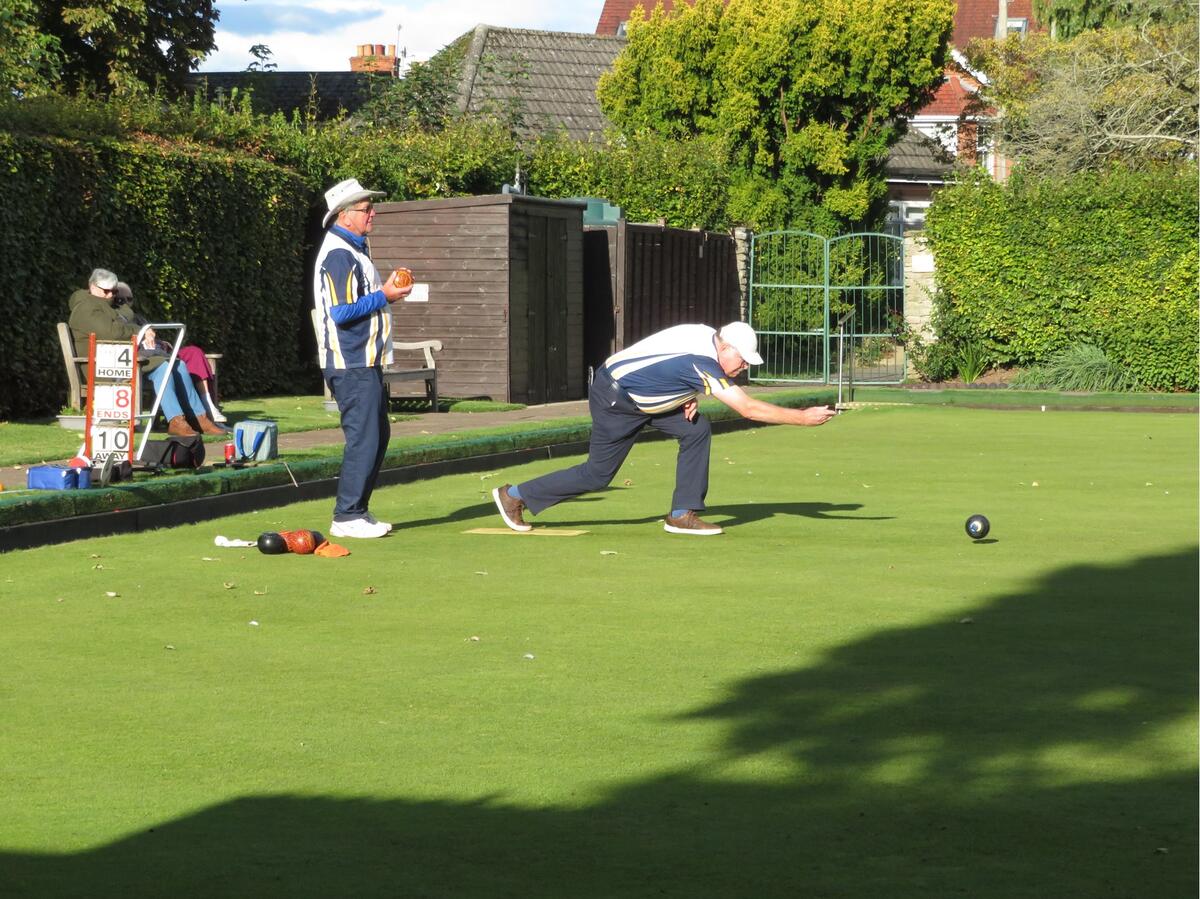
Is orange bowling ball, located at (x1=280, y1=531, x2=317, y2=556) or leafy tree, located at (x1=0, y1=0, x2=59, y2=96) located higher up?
leafy tree, located at (x1=0, y1=0, x2=59, y2=96)

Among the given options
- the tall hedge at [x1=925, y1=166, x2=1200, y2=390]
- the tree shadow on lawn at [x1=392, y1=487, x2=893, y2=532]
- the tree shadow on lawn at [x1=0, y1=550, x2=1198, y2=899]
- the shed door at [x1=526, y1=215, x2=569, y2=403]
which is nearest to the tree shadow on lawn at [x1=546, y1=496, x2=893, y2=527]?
the tree shadow on lawn at [x1=392, y1=487, x2=893, y2=532]

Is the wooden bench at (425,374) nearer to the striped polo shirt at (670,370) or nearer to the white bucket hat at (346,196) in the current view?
the white bucket hat at (346,196)

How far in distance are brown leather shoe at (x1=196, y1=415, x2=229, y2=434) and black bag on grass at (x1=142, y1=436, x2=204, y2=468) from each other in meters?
3.17

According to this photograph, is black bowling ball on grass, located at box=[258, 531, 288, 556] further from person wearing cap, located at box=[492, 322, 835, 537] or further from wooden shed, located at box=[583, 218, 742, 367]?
wooden shed, located at box=[583, 218, 742, 367]

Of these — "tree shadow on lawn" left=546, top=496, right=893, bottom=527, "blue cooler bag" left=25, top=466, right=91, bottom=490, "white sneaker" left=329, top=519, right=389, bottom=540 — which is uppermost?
"blue cooler bag" left=25, top=466, right=91, bottom=490

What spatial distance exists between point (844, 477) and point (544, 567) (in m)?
5.11

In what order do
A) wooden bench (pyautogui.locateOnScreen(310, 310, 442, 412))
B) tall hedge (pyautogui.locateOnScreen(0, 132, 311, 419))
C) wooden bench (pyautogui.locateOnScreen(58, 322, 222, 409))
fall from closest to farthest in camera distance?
1. wooden bench (pyautogui.locateOnScreen(58, 322, 222, 409))
2. tall hedge (pyautogui.locateOnScreen(0, 132, 311, 419))
3. wooden bench (pyautogui.locateOnScreen(310, 310, 442, 412))

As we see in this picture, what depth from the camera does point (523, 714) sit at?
5410 mm

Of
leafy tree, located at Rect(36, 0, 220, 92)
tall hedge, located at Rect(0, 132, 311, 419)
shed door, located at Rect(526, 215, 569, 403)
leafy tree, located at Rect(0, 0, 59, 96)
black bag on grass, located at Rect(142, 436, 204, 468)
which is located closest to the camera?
black bag on grass, located at Rect(142, 436, 204, 468)

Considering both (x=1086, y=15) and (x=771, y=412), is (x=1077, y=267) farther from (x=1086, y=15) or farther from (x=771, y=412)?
(x=1086, y=15)

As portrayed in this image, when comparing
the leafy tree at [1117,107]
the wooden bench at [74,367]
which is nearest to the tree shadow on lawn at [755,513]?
the wooden bench at [74,367]

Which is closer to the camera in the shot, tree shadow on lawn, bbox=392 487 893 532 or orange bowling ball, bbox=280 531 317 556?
orange bowling ball, bbox=280 531 317 556

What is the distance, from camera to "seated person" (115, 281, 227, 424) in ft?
46.9

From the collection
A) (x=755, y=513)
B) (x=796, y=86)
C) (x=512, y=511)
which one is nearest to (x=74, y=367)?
(x=512, y=511)
